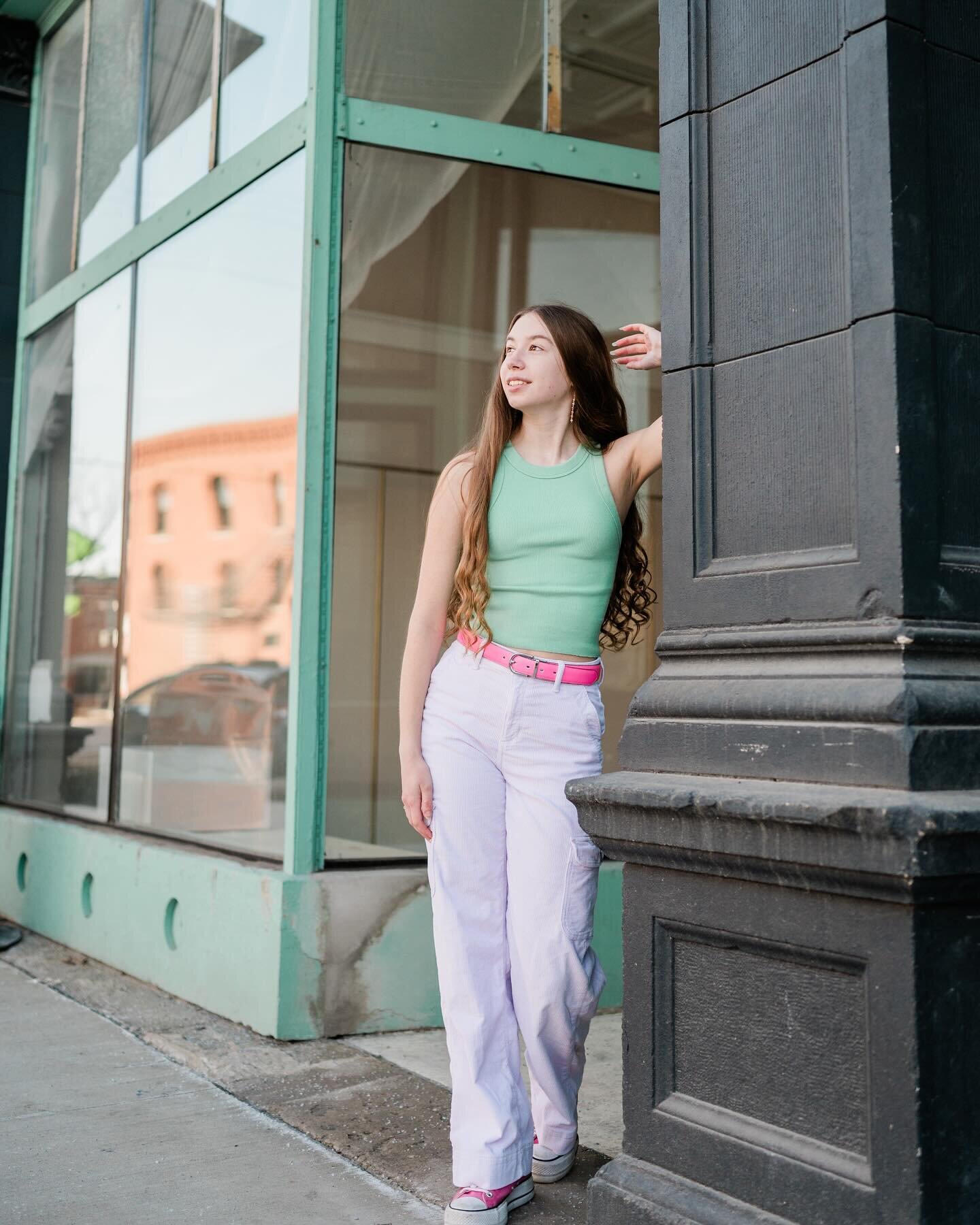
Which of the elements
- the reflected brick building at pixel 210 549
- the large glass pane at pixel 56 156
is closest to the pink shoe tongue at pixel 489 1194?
the reflected brick building at pixel 210 549

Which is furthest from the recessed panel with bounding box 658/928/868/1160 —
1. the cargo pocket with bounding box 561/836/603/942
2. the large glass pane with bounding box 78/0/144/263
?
the large glass pane with bounding box 78/0/144/263

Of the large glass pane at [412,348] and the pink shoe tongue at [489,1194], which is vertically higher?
the large glass pane at [412,348]

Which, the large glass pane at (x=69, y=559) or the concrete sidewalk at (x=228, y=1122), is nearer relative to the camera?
the concrete sidewalk at (x=228, y=1122)

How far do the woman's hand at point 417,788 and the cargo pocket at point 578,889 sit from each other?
35 cm

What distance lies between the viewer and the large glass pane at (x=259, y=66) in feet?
15.4

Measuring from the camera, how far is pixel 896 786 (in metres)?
2.03

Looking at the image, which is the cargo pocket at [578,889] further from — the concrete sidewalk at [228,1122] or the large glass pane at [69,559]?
the large glass pane at [69,559]

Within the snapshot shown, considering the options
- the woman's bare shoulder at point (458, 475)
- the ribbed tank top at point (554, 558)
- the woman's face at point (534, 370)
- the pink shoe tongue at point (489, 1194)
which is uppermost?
the woman's face at point (534, 370)

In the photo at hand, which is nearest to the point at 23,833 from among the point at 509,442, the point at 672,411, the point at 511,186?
the point at 511,186

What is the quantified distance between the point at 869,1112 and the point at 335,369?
315 cm

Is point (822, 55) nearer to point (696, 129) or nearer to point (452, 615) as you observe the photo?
point (696, 129)

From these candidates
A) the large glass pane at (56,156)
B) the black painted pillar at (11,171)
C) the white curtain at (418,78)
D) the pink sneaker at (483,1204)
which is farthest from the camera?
the black painted pillar at (11,171)

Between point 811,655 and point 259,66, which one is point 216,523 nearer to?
point 259,66

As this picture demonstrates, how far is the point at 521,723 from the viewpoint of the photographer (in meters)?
2.90
